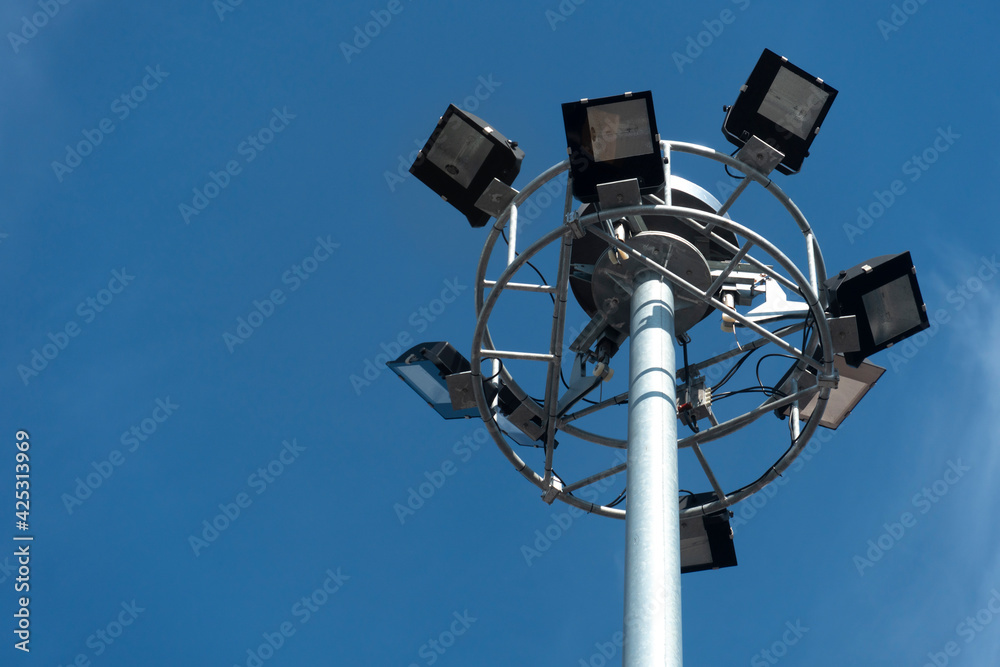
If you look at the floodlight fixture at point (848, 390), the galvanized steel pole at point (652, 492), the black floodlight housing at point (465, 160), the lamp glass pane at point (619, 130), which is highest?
the floodlight fixture at point (848, 390)

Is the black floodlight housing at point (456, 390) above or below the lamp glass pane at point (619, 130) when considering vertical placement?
below

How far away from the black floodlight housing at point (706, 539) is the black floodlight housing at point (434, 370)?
11.5ft

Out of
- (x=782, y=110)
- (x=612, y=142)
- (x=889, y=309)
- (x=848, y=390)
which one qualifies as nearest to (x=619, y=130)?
(x=612, y=142)

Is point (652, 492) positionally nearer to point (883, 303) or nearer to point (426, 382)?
point (426, 382)

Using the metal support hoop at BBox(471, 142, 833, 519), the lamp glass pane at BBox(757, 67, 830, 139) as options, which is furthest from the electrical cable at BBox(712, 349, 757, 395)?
the lamp glass pane at BBox(757, 67, 830, 139)

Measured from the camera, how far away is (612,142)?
12.2 m

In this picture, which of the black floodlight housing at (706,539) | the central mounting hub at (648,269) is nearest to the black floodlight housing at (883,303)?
the central mounting hub at (648,269)

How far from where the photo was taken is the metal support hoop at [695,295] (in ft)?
39.9

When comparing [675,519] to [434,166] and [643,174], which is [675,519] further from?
[434,166]

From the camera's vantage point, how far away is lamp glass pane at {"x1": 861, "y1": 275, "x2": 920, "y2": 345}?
13.4m

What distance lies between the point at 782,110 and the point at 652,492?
230 inches

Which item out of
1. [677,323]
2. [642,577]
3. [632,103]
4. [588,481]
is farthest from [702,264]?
[642,577]

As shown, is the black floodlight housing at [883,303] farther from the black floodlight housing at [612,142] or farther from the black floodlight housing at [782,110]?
the black floodlight housing at [612,142]

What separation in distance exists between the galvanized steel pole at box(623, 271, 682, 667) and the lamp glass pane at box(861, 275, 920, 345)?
288 centimetres
